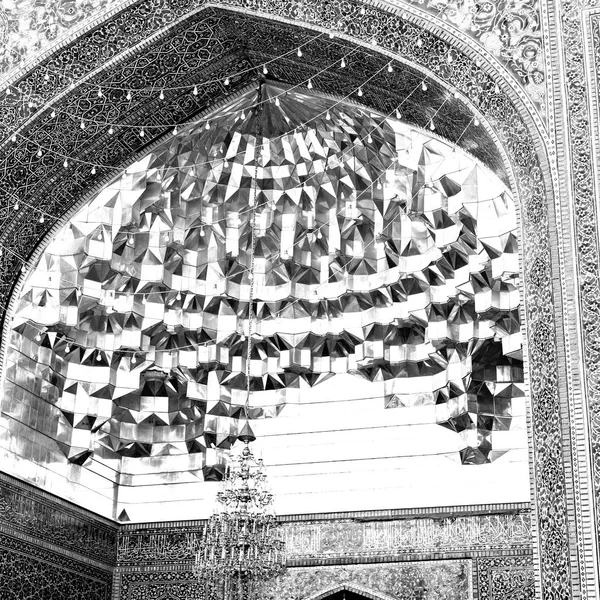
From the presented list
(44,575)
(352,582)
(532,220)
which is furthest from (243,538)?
(532,220)

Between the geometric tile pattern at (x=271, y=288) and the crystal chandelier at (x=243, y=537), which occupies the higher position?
the geometric tile pattern at (x=271, y=288)

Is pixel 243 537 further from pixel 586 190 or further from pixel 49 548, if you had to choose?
pixel 586 190

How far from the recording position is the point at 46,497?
7.34 meters

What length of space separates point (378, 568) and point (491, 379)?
5.06 feet

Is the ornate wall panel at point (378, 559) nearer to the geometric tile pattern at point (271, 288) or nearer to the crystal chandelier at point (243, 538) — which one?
the geometric tile pattern at point (271, 288)

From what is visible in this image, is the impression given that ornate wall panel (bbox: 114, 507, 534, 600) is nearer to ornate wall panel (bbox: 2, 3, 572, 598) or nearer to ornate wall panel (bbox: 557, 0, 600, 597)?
ornate wall panel (bbox: 2, 3, 572, 598)

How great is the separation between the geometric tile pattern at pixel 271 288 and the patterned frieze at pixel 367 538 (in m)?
Answer: 0.48

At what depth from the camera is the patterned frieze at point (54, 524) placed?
684cm

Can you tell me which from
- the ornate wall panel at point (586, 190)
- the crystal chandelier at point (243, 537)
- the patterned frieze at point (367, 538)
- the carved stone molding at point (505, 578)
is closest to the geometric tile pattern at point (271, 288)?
the patterned frieze at point (367, 538)

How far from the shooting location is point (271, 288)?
312 inches

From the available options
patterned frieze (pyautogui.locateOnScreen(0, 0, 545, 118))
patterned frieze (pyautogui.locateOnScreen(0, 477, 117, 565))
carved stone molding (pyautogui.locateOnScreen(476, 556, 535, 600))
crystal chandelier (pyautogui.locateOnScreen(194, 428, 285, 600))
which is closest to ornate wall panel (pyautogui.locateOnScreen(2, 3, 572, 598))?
patterned frieze (pyautogui.locateOnScreen(0, 0, 545, 118))

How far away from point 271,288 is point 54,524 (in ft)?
7.31

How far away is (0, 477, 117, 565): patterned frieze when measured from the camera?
6840mm

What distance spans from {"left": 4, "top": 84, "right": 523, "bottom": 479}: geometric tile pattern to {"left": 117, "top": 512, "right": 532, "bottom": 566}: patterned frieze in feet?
1.58
